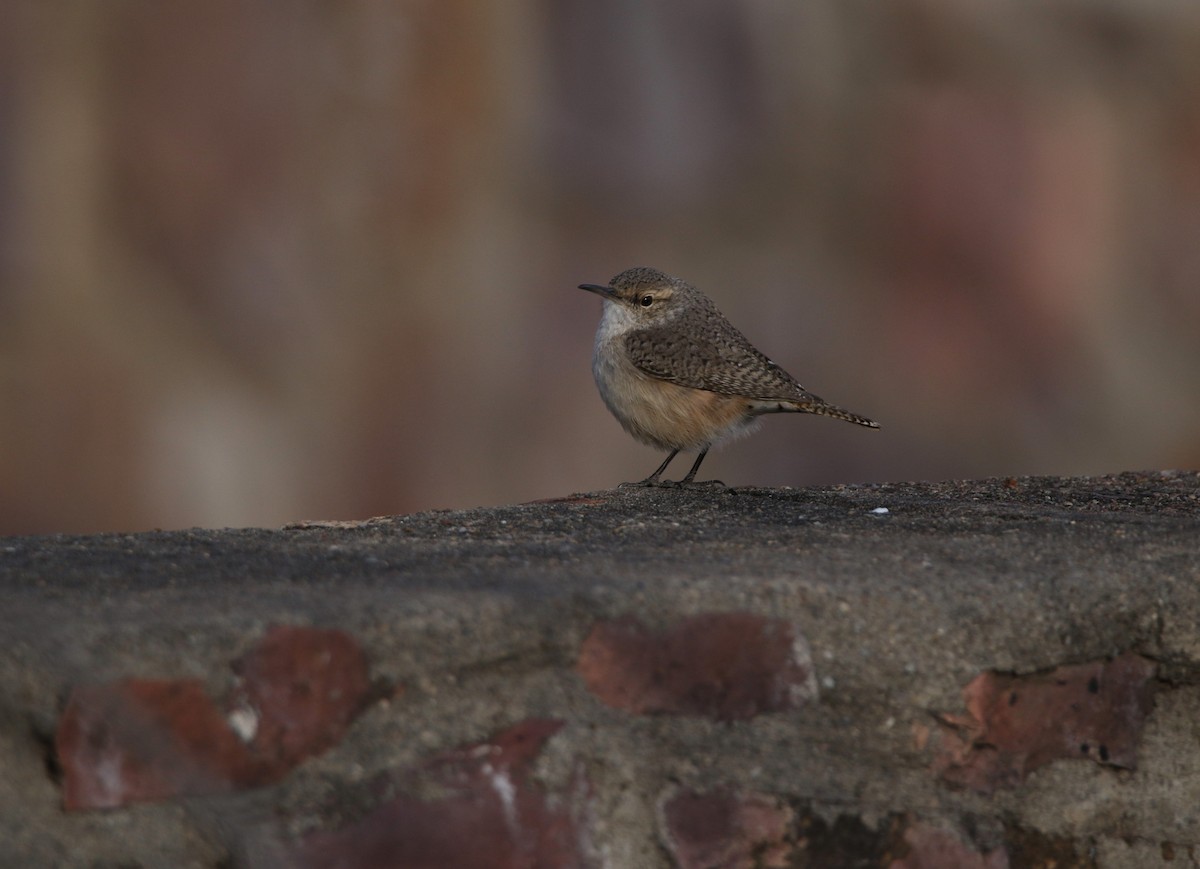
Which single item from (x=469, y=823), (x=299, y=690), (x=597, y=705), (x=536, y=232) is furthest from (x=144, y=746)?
(x=536, y=232)

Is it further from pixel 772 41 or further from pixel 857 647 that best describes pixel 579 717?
pixel 772 41

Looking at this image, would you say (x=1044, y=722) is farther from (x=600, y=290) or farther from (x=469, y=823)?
(x=600, y=290)

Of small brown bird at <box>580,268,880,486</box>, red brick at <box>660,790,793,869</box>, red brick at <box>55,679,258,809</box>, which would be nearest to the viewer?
red brick at <box>55,679,258,809</box>

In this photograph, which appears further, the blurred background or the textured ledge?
the blurred background

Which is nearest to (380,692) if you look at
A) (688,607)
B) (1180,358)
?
(688,607)

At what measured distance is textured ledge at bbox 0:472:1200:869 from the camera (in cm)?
211

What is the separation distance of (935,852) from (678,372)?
3632mm

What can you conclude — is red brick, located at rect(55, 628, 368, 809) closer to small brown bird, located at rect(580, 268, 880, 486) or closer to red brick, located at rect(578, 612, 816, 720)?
red brick, located at rect(578, 612, 816, 720)

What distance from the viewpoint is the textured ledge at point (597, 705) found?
2.11 meters

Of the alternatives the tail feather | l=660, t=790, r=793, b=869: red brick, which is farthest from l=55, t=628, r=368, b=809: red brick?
the tail feather

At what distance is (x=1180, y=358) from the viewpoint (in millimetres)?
4988

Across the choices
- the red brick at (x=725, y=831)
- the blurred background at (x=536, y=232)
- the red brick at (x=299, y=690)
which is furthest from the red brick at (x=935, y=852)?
the blurred background at (x=536, y=232)

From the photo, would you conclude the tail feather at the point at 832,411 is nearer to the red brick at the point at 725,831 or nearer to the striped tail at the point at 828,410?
the striped tail at the point at 828,410

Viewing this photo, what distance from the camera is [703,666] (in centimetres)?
239
